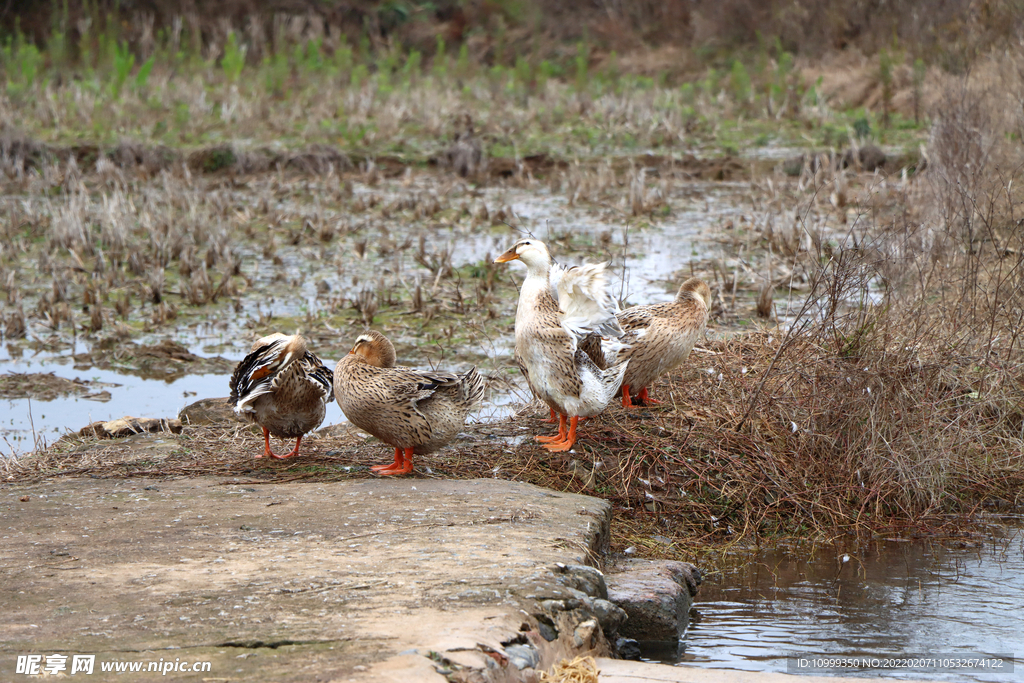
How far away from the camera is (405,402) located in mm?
5215

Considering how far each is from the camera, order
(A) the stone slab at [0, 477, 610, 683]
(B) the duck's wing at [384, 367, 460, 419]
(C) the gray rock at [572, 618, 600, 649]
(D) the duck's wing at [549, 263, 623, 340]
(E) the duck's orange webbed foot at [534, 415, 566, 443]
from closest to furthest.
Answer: (A) the stone slab at [0, 477, 610, 683] → (C) the gray rock at [572, 618, 600, 649] → (B) the duck's wing at [384, 367, 460, 419] → (D) the duck's wing at [549, 263, 623, 340] → (E) the duck's orange webbed foot at [534, 415, 566, 443]

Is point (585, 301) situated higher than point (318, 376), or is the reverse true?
point (585, 301)

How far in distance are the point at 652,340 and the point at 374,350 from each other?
5.01ft

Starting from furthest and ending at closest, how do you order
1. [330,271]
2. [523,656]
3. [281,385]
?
[330,271]
[281,385]
[523,656]

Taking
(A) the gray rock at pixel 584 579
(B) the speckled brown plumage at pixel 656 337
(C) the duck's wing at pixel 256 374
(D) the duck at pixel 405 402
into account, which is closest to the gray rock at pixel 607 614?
(A) the gray rock at pixel 584 579

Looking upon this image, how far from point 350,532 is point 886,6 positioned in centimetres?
2031

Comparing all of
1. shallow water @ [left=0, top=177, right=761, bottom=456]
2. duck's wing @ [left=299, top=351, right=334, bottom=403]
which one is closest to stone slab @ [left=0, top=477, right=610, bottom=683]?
Result: duck's wing @ [left=299, top=351, right=334, bottom=403]

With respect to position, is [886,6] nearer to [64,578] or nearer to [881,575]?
[881,575]

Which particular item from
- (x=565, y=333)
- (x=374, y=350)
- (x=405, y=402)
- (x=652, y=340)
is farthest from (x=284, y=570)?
(x=652, y=340)

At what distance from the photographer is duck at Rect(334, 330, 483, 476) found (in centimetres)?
523

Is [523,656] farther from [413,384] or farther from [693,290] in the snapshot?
[693,290]

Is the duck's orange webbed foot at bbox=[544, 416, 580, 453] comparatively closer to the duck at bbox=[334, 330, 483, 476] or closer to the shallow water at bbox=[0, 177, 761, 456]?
the duck at bbox=[334, 330, 483, 476]

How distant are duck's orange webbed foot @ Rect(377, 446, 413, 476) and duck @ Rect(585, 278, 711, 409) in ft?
3.64

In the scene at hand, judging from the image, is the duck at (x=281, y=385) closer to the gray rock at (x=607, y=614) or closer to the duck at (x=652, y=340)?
the duck at (x=652, y=340)
